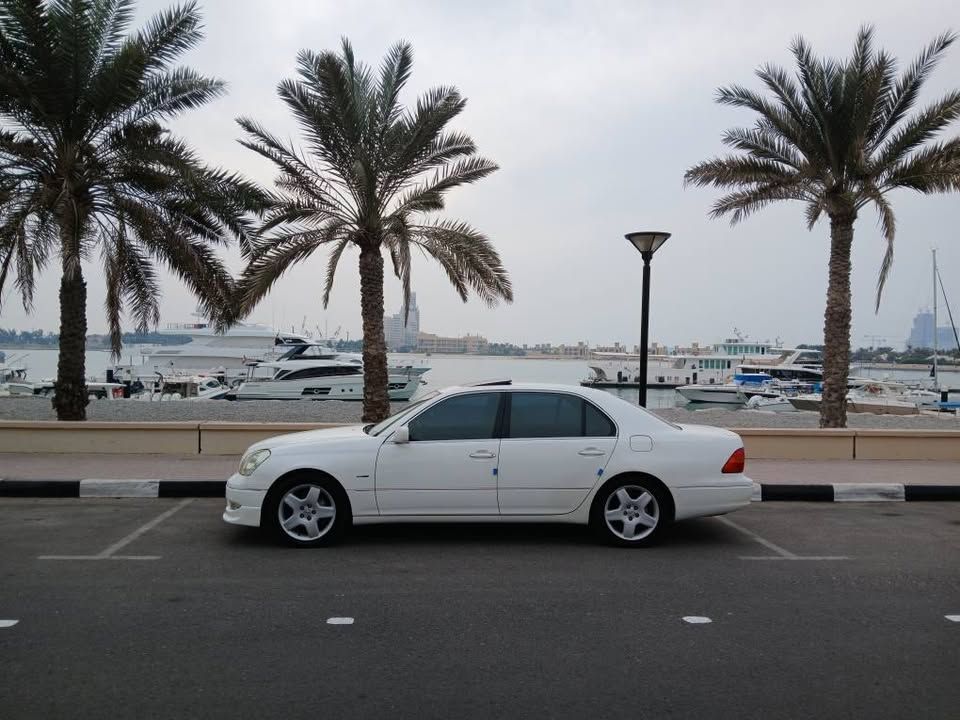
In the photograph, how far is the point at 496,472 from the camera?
6.90m

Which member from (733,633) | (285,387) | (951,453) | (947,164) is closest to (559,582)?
(733,633)

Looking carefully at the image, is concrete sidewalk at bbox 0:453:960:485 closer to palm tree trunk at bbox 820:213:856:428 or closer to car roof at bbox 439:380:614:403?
car roof at bbox 439:380:614:403

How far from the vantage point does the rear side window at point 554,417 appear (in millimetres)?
7094

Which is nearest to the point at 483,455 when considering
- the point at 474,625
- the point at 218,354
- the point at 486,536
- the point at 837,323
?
the point at 486,536

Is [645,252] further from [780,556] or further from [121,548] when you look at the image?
[121,548]

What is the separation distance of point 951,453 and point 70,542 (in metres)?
12.3

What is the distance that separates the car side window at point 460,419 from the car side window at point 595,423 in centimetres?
79

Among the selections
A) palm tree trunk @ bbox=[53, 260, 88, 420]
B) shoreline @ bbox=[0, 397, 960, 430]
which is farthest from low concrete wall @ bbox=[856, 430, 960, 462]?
palm tree trunk @ bbox=[53, 260, 88, 420]

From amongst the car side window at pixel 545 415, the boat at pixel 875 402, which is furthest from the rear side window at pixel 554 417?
the boat at pixel 875 402

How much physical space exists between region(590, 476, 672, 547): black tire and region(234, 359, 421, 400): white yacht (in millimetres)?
29936

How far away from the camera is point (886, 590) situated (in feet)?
19.2

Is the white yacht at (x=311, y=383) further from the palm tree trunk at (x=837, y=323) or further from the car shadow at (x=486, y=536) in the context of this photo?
the car shadow at (x=486, y=536)

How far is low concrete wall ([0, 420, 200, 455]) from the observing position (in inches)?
458

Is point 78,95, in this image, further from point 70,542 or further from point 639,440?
point 639,440
